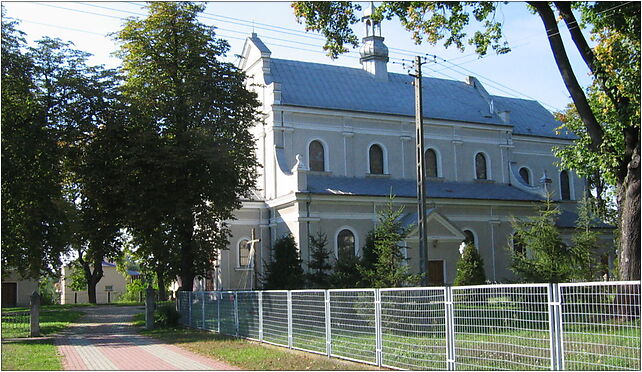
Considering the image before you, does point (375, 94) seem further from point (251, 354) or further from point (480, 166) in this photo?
point (251, 354)

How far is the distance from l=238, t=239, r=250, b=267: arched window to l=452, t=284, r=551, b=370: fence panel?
26089 millimetres

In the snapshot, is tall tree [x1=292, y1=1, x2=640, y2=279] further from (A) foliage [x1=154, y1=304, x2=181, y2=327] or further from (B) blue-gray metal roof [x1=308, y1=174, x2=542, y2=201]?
(B) blue-gray metal roof [x1=308, y1=174, x2=542, y2=201]

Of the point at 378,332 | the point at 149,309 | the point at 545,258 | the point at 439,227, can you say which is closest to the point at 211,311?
the point at 149,309

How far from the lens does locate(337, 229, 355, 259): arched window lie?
112 ft

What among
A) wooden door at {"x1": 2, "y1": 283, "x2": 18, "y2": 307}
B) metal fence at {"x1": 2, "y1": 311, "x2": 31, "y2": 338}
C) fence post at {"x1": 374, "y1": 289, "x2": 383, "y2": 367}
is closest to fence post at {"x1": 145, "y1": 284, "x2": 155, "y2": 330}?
metal fence at {"x1": 2, "y1": 311, "x2": 31, "y2": 338}

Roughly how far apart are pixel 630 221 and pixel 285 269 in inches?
650

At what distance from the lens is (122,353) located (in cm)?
1588

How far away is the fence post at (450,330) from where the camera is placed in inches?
403

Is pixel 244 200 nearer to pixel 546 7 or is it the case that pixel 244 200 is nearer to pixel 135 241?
pixel 135 241

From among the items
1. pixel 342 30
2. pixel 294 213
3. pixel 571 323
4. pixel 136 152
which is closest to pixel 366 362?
pixel 571 323

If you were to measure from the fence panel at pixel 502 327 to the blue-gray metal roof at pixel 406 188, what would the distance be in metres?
23.3

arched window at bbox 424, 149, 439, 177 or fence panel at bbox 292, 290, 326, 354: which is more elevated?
arched window at bbox 424, 149, 439, 177

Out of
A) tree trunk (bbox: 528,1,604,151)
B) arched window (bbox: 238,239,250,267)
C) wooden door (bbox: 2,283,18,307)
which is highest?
tree trunk (bbox: 528,1,604,151)

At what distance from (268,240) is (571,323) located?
28.4m
